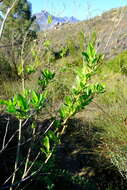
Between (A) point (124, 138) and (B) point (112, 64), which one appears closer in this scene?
(A) point (124, 138)

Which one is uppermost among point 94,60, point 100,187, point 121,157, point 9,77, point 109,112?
point 94,60

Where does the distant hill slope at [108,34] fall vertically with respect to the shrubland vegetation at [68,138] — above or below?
above

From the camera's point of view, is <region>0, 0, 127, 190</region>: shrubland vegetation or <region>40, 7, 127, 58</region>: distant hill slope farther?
<region>40, 7, 127, 58</region>: distant hill slope

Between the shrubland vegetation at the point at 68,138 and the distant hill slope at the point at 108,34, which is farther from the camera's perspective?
the distant hill slope at the point at 108,34

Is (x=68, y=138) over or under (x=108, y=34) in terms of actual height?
under

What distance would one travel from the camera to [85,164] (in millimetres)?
3373

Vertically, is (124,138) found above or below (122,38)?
below

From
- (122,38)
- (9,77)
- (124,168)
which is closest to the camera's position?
(124,168)

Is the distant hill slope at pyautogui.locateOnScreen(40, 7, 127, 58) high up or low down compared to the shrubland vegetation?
up

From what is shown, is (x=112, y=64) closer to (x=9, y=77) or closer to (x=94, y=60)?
(x=9, y=77)

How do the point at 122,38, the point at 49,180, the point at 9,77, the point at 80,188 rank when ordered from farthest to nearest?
the point at 122,38 < the point at 9,77 < the point at 80,188 < the point at 49,180

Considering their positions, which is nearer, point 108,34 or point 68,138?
→ point 68,138

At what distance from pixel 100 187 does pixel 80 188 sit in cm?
29

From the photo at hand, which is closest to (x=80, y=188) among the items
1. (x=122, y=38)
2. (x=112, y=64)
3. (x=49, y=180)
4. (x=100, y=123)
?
(x=49, y=180)
